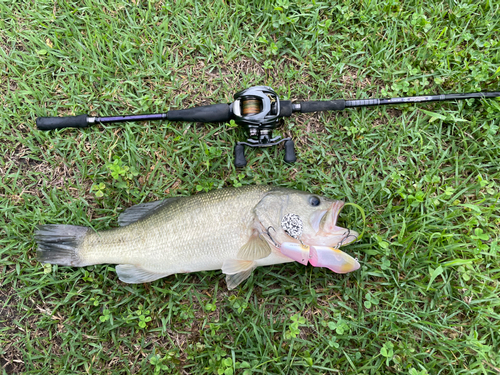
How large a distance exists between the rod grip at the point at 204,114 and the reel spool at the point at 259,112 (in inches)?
4.0

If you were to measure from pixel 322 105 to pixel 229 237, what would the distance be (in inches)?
64.2

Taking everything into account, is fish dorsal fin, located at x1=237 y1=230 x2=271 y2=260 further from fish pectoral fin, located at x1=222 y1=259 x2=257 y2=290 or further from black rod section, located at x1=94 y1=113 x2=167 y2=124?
black rod section, located at x1=94 y1=113 x2=167 y2=124

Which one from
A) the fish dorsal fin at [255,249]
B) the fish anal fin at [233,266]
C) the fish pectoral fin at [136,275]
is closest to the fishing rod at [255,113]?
the fish dorsal fin at [255,249]

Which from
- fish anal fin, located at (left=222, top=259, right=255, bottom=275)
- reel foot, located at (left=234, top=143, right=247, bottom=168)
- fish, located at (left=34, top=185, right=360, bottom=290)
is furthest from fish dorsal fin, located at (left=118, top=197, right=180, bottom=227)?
fish anal fin, located at (left=222, top=259, right=255, bottom=275)

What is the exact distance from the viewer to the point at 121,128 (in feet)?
10.8

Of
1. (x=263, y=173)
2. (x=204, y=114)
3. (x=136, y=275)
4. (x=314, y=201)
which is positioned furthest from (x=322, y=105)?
(x=136, y=275)

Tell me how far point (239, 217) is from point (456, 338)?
234 centimetres

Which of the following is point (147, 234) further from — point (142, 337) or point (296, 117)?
point (296, 117)

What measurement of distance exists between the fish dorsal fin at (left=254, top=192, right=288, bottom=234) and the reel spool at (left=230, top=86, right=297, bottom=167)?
0.55m

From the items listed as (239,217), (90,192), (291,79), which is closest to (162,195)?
(90,192)

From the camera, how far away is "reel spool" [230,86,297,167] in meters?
2.89

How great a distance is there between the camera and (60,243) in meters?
2.99

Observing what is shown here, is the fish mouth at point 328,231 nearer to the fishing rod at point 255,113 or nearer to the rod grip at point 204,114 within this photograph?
→ the fishing rod at point 255,113

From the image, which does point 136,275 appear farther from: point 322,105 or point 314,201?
point 322,105
